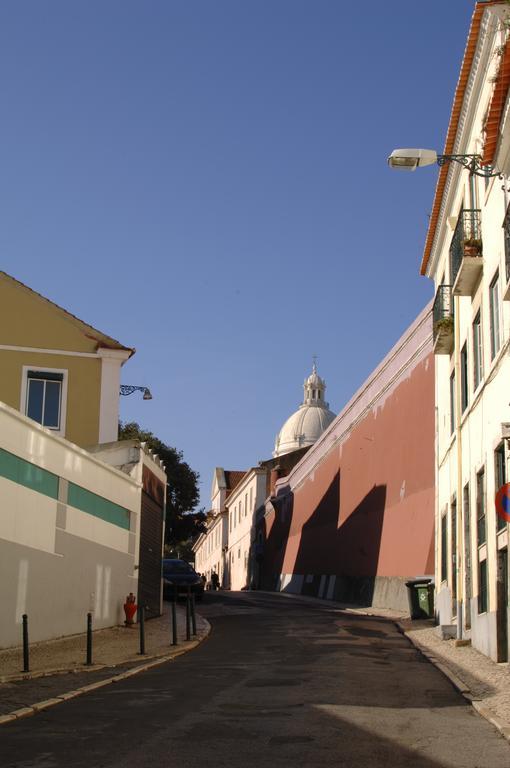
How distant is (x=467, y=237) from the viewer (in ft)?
63.8

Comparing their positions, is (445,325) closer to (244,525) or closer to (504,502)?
(504,502)

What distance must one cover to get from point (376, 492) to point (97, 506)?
52.4 feet

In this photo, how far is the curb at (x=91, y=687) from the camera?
33.5ft

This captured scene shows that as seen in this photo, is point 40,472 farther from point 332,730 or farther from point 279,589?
point 279,589

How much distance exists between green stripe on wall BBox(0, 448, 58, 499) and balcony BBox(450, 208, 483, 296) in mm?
8622

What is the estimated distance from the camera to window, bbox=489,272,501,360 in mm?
17250

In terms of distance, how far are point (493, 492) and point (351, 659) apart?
349 centimetres

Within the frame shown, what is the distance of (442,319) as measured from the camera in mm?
22984

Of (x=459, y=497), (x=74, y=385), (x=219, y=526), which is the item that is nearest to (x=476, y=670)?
(x=459, y=497)

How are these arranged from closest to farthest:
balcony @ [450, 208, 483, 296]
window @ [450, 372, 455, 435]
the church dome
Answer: balcony @ [450, 208, 483, 296] < window @ [450, 372, 455, 435] < the church dome

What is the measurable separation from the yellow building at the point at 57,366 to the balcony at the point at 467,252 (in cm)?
1112

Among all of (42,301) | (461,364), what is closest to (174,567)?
(42,301)

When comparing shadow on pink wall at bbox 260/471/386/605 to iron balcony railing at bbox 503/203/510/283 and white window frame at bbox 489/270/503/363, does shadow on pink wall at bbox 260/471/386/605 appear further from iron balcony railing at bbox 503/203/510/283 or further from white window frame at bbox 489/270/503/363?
iron balcony railing at bbox 503/203/510/283

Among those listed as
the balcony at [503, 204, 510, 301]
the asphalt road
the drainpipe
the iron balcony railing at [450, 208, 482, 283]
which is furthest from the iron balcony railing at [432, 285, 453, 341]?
the asphalt road
